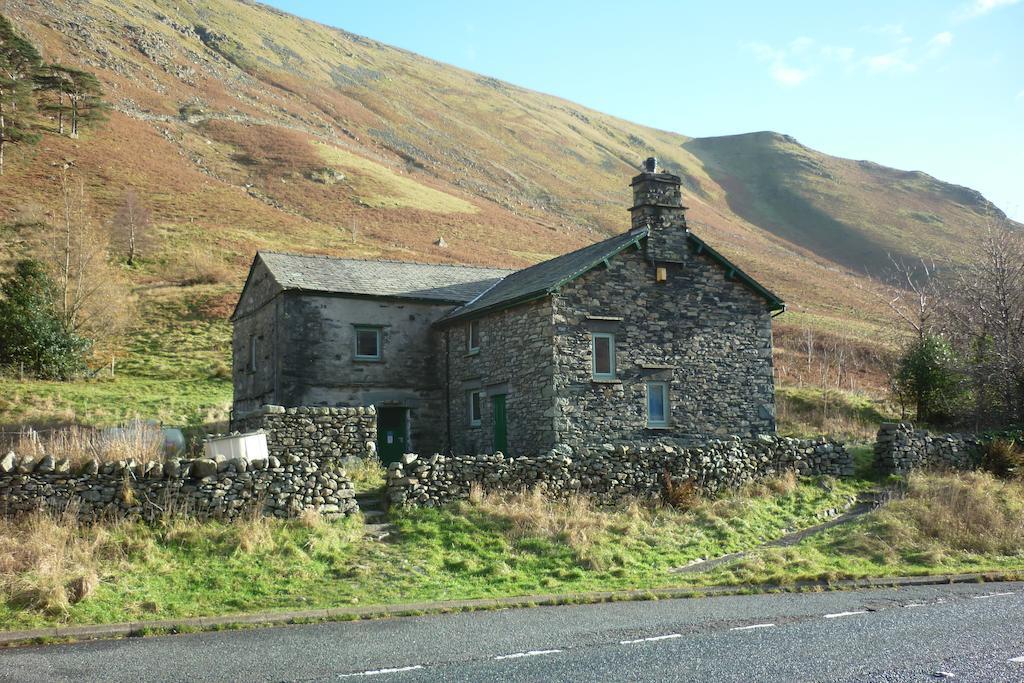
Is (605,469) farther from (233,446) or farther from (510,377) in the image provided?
(233,446)

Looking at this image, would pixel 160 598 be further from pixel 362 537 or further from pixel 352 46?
pixel 352 46

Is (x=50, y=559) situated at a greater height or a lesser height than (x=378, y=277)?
lesser

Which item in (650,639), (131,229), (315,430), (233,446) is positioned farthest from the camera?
(131,229)

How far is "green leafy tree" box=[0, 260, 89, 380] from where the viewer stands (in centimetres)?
3569

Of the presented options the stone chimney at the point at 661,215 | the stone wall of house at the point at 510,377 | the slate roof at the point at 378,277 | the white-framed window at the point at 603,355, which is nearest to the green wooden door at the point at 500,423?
the stone wall of house at the point at 510,377

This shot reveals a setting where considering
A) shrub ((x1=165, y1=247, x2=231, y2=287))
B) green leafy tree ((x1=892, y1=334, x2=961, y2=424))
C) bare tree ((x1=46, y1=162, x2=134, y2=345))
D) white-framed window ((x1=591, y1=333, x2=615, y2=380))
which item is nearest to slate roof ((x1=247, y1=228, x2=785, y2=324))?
white-framed window ((x1=591, y1=333, x2=615, y2=380))

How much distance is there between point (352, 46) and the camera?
171 meters

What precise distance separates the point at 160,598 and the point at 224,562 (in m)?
1.49

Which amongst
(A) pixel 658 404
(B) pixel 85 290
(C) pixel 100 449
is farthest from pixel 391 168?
(C) pixel 100 449

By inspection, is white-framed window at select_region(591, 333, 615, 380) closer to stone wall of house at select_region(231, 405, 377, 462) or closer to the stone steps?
stone wall of house at select_region(231, 405, 377, 462)

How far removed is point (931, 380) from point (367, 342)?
20.6 m

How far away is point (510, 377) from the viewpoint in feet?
80.4

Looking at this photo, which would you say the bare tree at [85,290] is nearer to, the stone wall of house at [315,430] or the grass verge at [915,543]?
the stone wall of house at [315,430]

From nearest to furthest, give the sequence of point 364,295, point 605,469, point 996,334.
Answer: point 605,469 → point 364,295 → point 996,334
